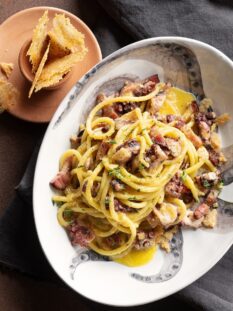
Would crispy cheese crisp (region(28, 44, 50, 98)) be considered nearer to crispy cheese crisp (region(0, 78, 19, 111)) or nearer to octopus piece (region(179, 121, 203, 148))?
crispy cheese crisp (region(0, 78, 19, 111))

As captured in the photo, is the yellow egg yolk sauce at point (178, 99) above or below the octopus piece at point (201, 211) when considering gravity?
above

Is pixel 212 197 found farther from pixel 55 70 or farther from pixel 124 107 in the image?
pixel 55 70

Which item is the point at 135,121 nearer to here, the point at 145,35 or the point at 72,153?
the point at 72,153

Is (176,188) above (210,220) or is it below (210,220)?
above

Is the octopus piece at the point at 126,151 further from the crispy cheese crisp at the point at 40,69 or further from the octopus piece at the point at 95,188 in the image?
the crispy cheese crisp at the point at 40,69

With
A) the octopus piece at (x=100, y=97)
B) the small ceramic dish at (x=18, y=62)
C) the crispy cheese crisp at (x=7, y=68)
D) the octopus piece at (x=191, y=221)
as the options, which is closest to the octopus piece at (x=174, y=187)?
the octopus piece at (x=191, y=221)

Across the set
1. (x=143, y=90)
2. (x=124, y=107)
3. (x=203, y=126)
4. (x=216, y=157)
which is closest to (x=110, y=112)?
(x=124, y=107)
